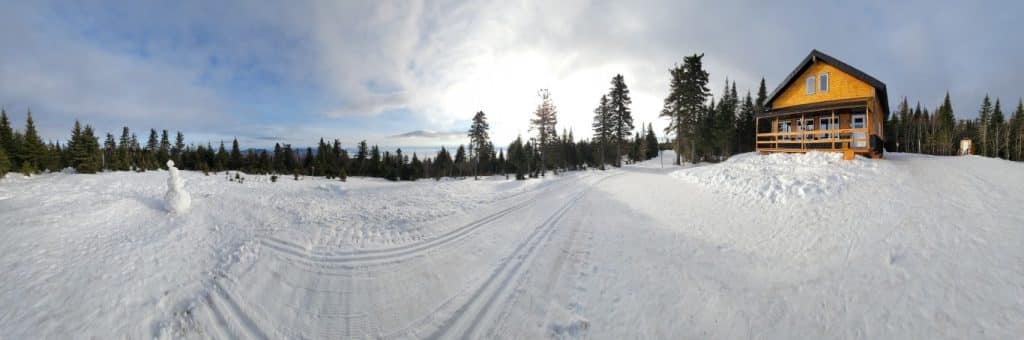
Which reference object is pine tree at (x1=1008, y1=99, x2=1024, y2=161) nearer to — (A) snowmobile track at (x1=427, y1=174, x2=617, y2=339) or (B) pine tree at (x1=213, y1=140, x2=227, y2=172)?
(A) snowmobile track at (x1=427, y1=174, x2=617, y2=339)

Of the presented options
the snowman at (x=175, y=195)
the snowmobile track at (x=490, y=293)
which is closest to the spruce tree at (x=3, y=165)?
the snowman at (x=175, y=195)

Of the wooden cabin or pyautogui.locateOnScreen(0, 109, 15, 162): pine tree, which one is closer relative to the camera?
the wooden cabin

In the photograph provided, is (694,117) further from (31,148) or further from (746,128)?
(31,148)

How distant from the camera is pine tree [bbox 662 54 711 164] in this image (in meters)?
34.2

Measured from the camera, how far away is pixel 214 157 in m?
54.2

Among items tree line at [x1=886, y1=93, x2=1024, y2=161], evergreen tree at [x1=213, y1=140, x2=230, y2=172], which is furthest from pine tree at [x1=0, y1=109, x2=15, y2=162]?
tree line at [x1=886, y1=93, x2=1024, y2=161]

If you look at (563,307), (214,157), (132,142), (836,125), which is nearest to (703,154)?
(836,125)

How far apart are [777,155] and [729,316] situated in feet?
52.0

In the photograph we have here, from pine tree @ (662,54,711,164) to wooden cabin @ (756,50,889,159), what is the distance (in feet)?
39.3

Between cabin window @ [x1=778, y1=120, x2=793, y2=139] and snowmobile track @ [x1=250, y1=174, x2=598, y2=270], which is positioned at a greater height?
cabin window @ [x1=778, y1=120, x2=793, y2=139]

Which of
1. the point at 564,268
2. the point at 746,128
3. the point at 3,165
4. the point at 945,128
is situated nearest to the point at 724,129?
the point at 746,128

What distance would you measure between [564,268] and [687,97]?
34.2 meters

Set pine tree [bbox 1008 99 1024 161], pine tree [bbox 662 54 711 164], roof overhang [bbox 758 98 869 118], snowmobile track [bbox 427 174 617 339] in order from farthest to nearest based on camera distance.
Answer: pine tree [bbox 1008 99 1024 161] → pine tree [bbox 662 54 711 164] → roof overhang [bbox 758 98 869 118] → snowmobile track [bbox 427 174 617 339]

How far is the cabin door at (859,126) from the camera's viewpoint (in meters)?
17.8
